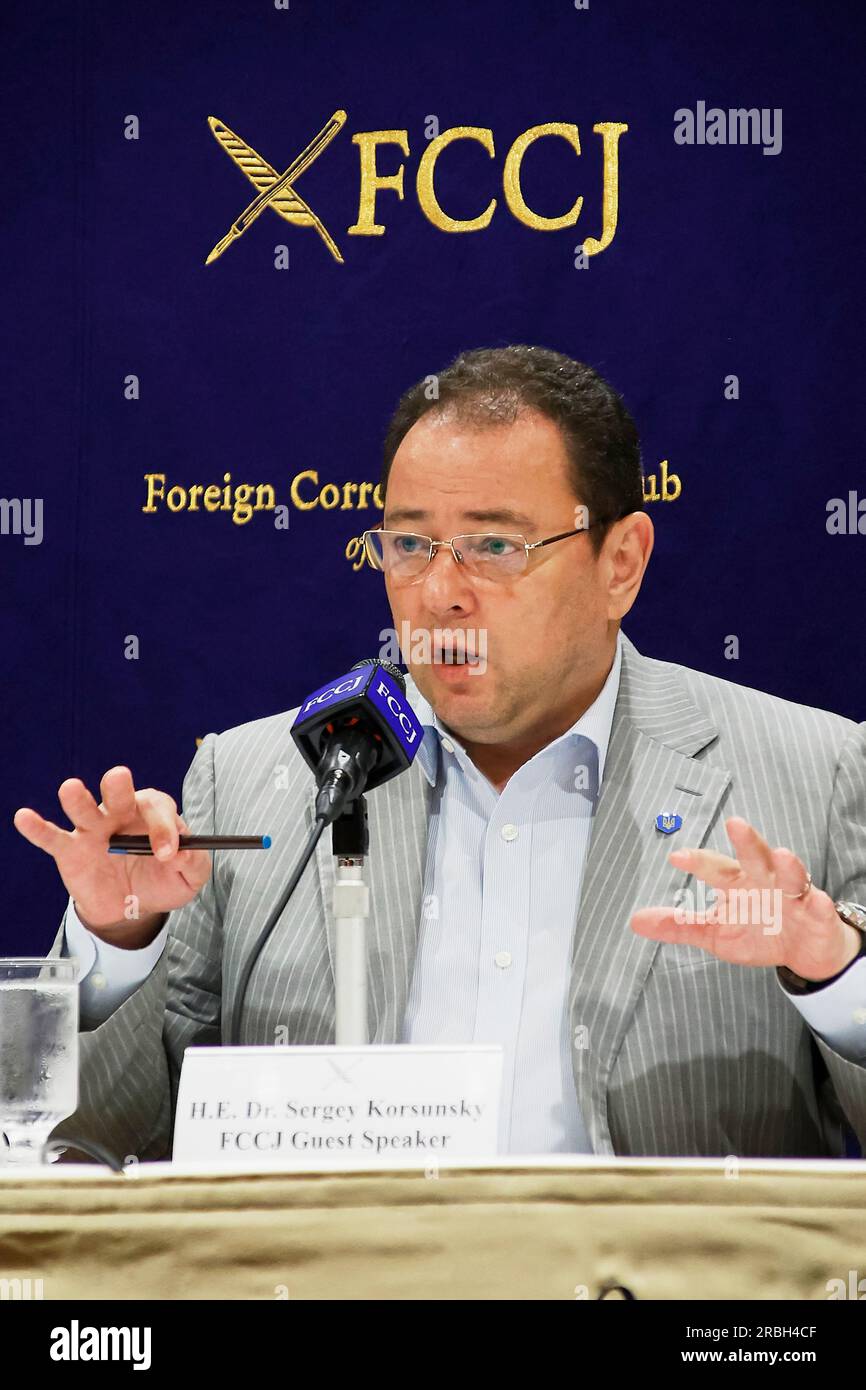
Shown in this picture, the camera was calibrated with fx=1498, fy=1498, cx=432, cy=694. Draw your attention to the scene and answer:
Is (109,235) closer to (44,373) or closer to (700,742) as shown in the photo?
(44,373)

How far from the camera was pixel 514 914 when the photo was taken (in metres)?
1.74

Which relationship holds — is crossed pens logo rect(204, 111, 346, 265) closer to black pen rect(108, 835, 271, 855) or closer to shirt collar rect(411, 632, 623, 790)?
shirt collar rect(411, 632, 623, 790)

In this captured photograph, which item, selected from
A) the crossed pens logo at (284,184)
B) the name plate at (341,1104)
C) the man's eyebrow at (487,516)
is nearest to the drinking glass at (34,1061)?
the name plate at (341,1104)

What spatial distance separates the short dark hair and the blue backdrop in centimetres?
48

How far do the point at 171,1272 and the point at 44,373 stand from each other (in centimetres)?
195

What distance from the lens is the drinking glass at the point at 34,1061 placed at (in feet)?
3.94

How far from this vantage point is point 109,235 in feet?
8.30

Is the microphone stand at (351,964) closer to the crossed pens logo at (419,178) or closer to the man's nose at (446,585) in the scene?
the man's nose at (446,585)

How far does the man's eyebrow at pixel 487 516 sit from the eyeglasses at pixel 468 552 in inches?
0.6

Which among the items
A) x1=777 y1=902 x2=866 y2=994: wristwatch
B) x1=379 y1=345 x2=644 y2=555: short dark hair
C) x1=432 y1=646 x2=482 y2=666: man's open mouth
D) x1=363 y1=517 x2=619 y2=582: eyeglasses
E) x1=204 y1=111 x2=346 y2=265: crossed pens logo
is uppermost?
x1=204 y1=111 x2=346 y2=265: crossed pens logo

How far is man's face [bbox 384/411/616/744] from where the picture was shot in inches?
69.7

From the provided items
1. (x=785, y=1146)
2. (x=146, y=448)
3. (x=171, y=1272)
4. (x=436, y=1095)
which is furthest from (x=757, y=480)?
(x=171, y=1272)

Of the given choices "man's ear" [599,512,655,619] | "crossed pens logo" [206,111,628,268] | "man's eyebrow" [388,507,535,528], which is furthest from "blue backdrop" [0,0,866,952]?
"man's eyebrow" [388,507,535,528]

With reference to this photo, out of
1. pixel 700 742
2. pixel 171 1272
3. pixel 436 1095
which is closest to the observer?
pixel 171 1272
